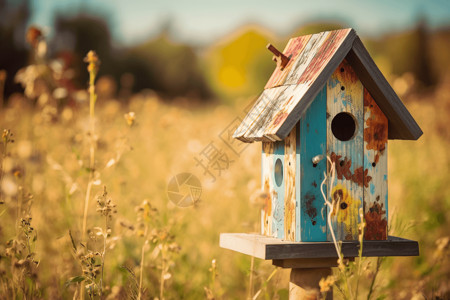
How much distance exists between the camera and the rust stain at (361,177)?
2.69 meters

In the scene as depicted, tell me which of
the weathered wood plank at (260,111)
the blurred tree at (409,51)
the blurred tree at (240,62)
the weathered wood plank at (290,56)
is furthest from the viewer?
the blurred tree at (240,62)

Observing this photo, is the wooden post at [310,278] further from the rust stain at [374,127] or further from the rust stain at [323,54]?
the rust stain at [323,54]

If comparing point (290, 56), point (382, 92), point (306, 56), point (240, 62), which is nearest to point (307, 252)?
point (382, 92)

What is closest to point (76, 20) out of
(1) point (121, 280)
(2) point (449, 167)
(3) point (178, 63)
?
(3) point (178, 63)

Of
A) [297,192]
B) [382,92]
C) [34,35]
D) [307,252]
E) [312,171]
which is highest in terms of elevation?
[34,35]

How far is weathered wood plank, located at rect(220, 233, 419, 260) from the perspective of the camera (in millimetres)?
2459

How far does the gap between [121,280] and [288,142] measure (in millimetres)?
1436

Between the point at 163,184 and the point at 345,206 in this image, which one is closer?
the point at 345,206

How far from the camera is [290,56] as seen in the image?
3047mm

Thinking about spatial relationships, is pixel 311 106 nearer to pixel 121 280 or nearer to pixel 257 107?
pixel 257 107

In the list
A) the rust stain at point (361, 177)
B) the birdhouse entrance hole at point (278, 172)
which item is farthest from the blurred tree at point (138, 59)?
the rust stain at point (361, 177)

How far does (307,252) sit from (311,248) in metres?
0.03

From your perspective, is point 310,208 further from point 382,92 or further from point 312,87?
point 382,92

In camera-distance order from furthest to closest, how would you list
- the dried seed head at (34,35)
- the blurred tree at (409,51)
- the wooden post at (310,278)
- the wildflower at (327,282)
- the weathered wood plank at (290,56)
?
the blurred tree at (409,51), the dried seed head at (34,35), the weathered wood plank at (290,56), the wooden post at (310,278), the wildflower at (327,282)
